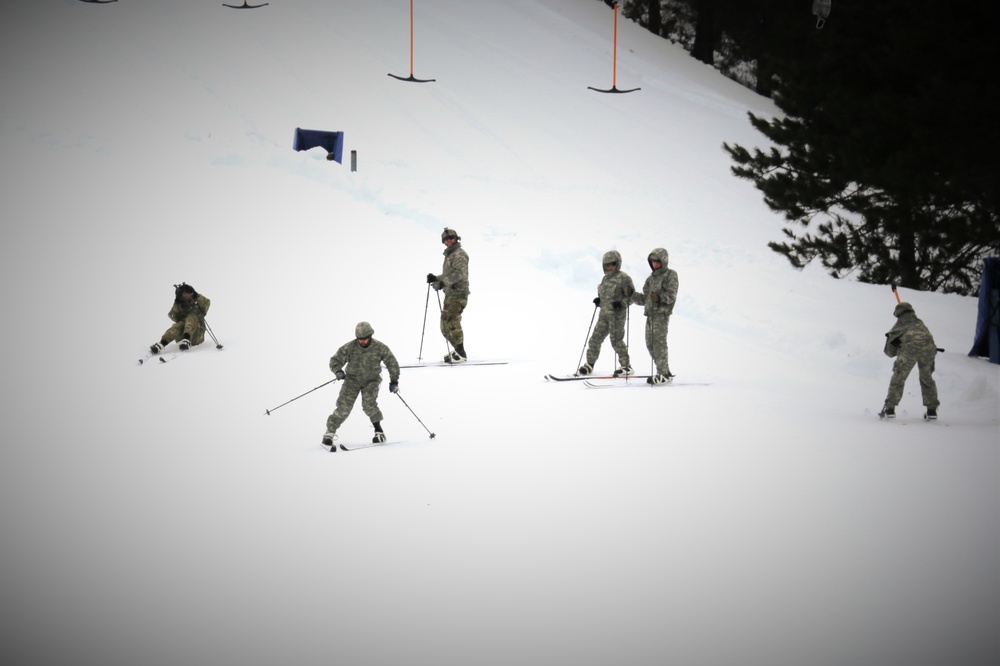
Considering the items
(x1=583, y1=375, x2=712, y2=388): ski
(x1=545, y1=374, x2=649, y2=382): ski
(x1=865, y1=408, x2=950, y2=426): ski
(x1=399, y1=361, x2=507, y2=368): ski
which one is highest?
(x1=399, y1=361, x2=507, y2=368): ski

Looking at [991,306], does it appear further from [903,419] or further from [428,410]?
[428,410]

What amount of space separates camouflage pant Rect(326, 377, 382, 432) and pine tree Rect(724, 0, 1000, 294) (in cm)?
1000

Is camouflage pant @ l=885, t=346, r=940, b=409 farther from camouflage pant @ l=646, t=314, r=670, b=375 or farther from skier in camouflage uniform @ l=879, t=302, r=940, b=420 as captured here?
camouflage pant @ l=646, t=314, r=670, b=375

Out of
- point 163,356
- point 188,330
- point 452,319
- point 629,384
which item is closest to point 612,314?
point 629,384

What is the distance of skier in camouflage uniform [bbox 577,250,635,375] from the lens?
570 inches

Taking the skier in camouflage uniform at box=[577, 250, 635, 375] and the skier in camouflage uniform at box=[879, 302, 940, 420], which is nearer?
the skier in camouflage uniform at box=[879, 302, 940, 420]

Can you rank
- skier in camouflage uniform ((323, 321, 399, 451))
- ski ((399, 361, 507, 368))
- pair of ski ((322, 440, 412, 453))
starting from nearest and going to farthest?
pair of ski ((322, 440, 412, 453)) → skier in camouflage uniform ((323, 321, 399, 451)) → ski ((399, 361, 507, 368))

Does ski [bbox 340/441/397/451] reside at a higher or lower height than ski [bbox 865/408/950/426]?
lower

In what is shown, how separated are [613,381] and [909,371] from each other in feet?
13.6

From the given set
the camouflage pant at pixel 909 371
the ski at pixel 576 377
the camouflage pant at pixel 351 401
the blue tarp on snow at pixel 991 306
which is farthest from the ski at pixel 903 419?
the camouflage pant at pixel 351 401

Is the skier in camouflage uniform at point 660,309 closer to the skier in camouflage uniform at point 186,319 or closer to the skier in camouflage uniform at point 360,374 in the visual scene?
the skier in camouflage uniform at point 360,374

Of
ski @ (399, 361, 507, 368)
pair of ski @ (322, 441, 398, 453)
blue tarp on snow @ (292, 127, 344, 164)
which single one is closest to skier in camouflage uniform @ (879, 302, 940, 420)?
ski @ (399, 361, 507, 368)

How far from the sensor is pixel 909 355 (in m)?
12.0

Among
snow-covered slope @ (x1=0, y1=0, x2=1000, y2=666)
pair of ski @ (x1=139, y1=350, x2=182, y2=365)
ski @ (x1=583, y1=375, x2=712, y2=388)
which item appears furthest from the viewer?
pair of ski @ (x1=139, y1=350, x2=182, y2=365)
